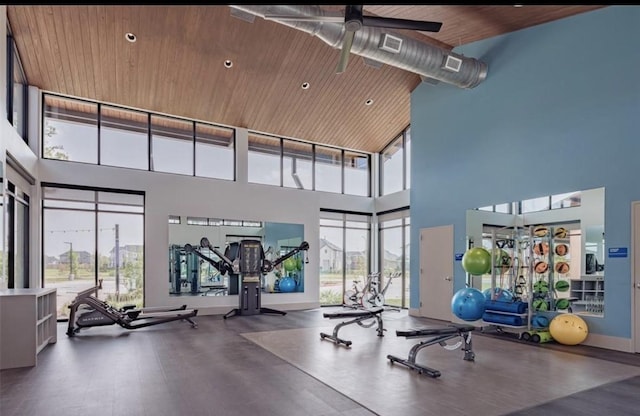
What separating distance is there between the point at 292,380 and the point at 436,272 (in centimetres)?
526

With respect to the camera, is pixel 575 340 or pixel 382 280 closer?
pixel 575 340

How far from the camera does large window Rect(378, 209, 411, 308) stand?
10.9 metres

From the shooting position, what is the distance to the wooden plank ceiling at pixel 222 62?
6.83 metres

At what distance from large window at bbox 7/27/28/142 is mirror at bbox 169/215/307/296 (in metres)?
3.25

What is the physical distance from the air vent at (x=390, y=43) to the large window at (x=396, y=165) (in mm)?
4318

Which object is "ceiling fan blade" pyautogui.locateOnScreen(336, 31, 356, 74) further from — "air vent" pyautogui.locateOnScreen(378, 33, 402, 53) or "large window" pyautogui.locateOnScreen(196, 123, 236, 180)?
"large window" pyautogui.locateOnScreen(196, 123, 236, 180)

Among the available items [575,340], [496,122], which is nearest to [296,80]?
[496,122]

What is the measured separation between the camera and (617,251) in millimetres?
6020

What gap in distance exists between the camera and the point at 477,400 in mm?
Result: 3857

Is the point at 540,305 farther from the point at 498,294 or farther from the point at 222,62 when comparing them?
the point at 222,62

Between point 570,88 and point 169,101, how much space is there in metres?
7.58

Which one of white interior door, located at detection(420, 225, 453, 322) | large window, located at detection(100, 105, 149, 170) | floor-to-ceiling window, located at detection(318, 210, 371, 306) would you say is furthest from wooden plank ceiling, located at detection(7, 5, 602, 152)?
white interior door, located at detection(420, 225, 453, 322)

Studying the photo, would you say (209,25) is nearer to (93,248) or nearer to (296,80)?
(296,80)

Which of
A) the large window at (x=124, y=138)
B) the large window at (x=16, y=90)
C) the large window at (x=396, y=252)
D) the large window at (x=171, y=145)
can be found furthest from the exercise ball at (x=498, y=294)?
the large window at (x=16, y=90)
